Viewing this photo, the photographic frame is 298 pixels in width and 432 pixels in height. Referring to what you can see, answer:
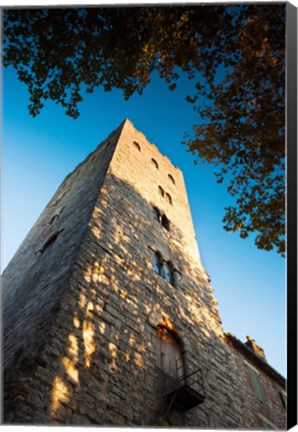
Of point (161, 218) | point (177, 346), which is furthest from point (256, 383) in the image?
point (161, 218)

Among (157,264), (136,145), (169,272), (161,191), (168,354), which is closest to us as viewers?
(168,354)

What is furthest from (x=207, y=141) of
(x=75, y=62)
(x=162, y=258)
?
(x=162, y=258)

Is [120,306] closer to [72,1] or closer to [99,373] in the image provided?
[99,373]

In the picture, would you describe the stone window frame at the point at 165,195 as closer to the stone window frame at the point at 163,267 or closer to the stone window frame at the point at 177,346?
the stone window frame at the point at 163,267

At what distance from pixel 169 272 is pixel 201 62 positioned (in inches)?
226

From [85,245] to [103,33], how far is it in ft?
13.0

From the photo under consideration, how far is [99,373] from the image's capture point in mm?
5629

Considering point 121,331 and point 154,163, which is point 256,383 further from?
point 154,163

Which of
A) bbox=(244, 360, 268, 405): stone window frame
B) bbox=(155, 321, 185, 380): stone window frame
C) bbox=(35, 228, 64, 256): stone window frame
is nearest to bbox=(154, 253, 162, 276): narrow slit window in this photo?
bbox=(155, 321, 185, 380): stone window frame

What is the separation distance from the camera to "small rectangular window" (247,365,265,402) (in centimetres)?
971

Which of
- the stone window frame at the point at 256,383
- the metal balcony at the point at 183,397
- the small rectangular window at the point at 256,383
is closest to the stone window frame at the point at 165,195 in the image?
the stone window frame at the point at 256,383

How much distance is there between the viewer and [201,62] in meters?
6.49

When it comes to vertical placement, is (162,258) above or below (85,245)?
above

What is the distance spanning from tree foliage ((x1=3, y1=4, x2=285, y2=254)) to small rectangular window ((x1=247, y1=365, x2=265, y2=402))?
5186 millimetres
